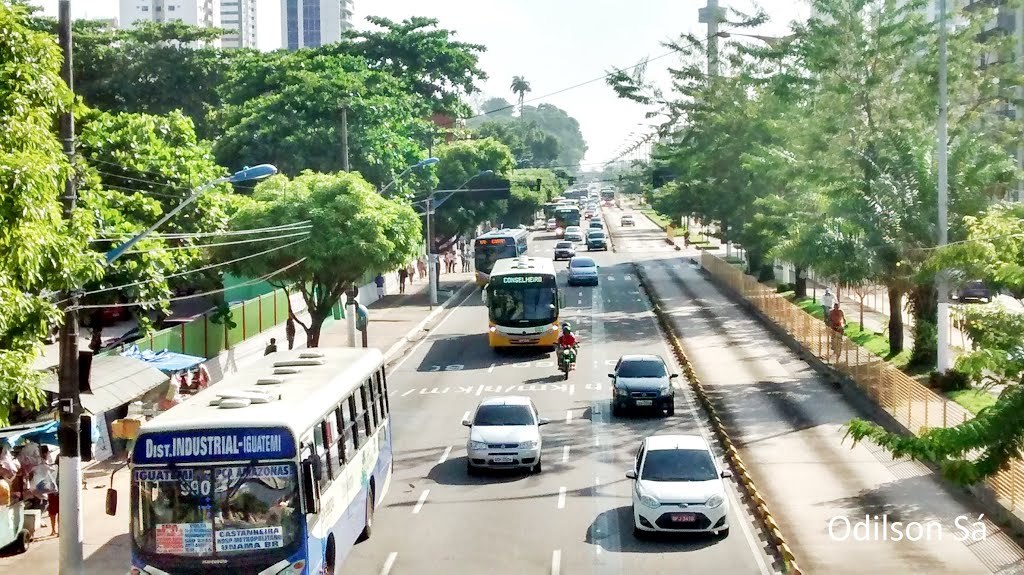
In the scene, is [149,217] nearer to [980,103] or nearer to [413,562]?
[413,562]

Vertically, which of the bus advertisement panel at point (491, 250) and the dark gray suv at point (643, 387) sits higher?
the bus advertisement panel at point (491, 250)

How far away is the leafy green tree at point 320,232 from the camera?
4072cm

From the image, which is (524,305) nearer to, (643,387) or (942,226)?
(643,387)

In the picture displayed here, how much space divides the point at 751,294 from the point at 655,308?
5064 millimetres

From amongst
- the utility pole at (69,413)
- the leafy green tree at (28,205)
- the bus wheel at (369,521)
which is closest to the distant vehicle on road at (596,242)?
the bus wheel at (369,521)

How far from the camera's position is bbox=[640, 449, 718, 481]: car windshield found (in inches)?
928

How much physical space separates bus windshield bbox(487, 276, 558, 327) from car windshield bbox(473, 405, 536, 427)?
18337mm

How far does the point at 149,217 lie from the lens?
3428 centimetres

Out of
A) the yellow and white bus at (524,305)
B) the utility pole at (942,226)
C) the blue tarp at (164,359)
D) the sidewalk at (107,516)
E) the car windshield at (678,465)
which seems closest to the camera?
the sidewalk at (107,516)

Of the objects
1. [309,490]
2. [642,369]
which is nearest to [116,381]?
[309,490]

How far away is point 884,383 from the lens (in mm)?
35156

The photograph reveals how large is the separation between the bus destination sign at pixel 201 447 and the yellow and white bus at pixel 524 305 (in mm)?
31334

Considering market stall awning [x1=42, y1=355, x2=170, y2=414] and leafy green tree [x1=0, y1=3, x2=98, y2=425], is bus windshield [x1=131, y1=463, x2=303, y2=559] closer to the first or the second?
leafy green tree [x1=0, y1=3, x2=98, y2=425]

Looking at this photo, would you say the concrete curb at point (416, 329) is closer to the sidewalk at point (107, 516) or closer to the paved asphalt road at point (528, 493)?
the sidewalk at point (107, 516)
